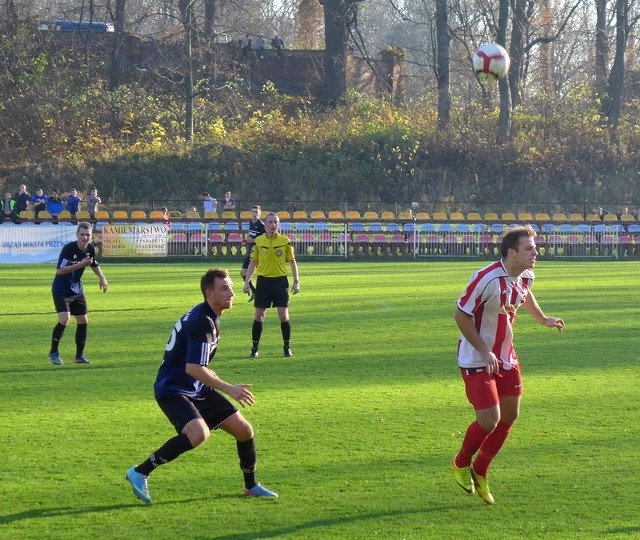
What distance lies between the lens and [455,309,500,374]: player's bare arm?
6887 mm

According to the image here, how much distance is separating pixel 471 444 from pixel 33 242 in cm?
2782

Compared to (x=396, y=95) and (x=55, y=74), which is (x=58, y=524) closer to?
(x=55, y=74)

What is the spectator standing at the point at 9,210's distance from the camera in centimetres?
3688

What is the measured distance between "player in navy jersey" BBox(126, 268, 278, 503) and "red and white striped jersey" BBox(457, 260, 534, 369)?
4.96 feet

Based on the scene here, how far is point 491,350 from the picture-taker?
23.4 ft

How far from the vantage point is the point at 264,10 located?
67188mm

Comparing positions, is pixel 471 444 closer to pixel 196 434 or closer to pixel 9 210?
pixel 196 434

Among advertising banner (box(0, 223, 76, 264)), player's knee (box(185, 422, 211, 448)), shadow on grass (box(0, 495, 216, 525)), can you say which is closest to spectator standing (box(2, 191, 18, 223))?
advertising banner (box(0, 223, 76, 264))

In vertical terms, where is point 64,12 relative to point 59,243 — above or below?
above

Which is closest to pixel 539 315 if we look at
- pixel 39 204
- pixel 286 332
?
pixel 286 332

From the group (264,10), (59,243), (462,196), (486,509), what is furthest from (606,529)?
(264,10)

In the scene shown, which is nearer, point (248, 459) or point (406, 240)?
point (248, 459)

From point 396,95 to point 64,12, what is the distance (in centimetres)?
1812

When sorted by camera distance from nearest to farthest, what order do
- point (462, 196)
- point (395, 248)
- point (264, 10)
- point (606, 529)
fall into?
point (606, 529)
point (395, 248)
point (462, 196)
point (264, 10)
